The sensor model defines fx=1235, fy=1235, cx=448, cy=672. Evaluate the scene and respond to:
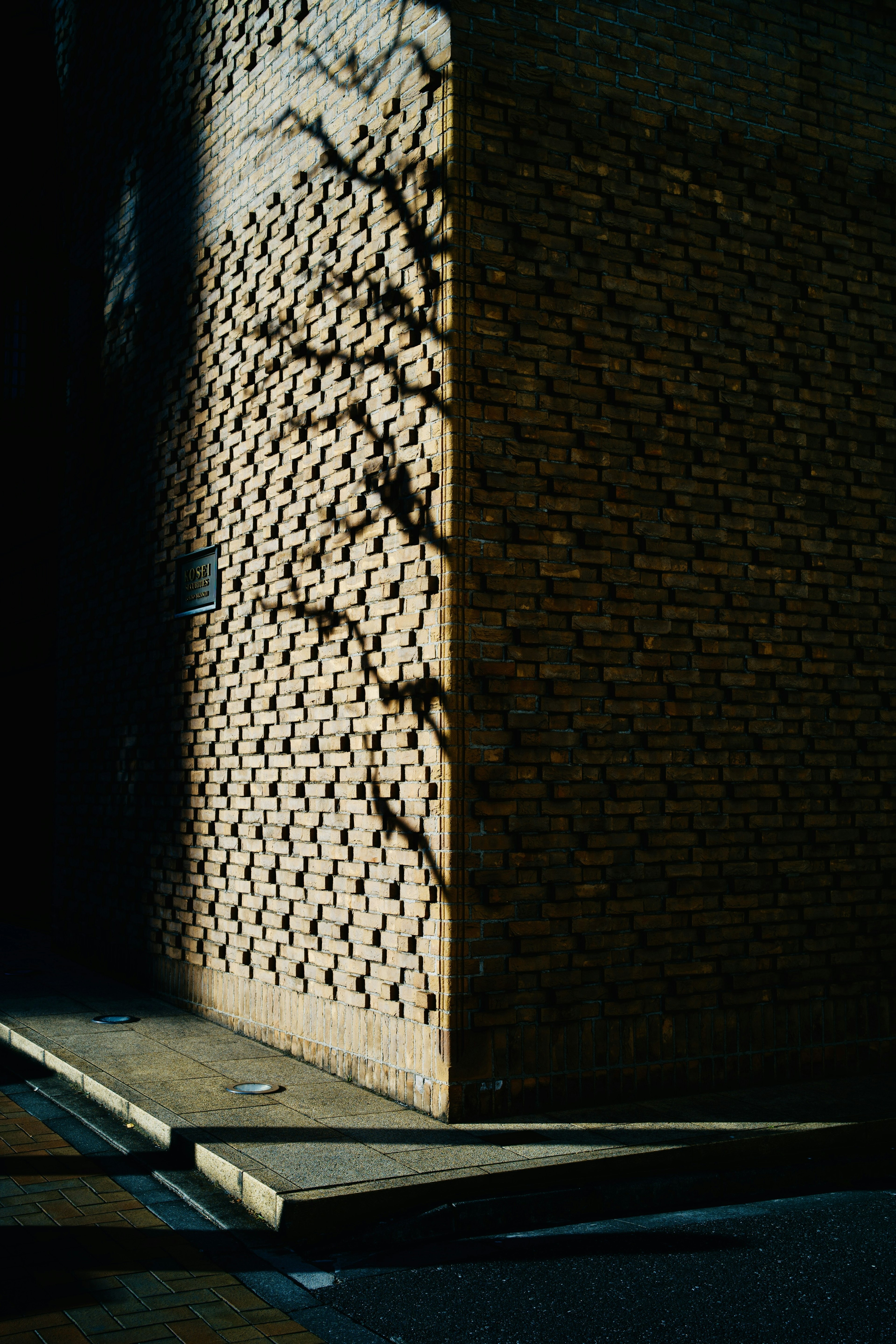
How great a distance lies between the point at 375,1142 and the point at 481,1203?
72cm

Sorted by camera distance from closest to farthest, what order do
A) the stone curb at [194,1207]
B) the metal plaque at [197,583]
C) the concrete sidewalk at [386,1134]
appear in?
the stone curb at [194,1207] → the concrete sidewalk at [386,1134] → the metal plaque at [197,583]

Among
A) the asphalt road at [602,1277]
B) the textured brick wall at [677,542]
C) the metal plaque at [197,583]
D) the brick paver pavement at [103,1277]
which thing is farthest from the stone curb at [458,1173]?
the metal plaque at [197,583]

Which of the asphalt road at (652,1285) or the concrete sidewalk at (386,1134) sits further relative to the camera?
the concrete sidewalk at (386,1134)

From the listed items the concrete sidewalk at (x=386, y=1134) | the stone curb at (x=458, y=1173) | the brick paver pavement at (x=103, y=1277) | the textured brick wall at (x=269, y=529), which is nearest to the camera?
the brick paver pavement at (x=103, y=1277)

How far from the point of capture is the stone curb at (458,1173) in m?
4.82

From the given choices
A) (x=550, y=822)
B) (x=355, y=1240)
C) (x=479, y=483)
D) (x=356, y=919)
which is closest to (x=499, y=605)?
(x=479, y=483)

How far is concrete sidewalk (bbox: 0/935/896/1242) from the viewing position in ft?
16.3

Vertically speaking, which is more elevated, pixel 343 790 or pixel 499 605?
pixel 499 605

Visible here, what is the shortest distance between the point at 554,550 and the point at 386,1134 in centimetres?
299

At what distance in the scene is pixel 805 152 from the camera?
7.44m

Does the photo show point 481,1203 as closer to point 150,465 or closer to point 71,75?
point 150,465

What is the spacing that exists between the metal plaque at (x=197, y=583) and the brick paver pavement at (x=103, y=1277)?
4257 mm

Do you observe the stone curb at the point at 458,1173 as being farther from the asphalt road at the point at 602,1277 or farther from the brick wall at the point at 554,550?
the brick wall at the point at 554,550

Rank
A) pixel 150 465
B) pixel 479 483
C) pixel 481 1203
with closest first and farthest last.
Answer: pixel 481 1203, pixel 479 483, pixel 150 465
